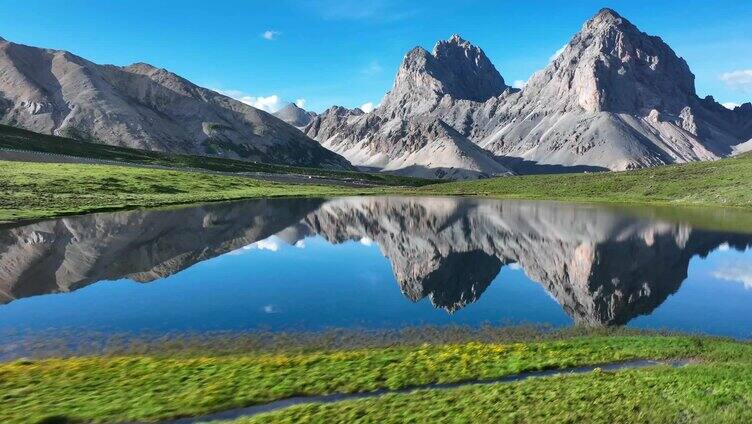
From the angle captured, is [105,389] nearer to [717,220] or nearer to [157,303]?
[157,303]

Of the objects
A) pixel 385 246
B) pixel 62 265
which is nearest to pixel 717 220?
pixel 385 246

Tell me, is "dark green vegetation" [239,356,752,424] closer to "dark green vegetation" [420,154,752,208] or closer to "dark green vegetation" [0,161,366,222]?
"dark green vegetation" [0,161,366,222]

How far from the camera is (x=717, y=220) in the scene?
350 feet

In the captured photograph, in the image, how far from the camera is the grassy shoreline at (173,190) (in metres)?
92.0

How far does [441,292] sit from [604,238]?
43.2 meters

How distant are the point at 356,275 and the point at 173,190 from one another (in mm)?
96762

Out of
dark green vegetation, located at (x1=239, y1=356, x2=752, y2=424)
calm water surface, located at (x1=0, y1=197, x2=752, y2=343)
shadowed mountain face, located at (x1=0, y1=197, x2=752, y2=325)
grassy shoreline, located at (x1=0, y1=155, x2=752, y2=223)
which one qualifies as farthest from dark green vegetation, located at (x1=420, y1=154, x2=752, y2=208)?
dark green vegetation, located at (x1=239, y1=356, x2=752, y2=424)

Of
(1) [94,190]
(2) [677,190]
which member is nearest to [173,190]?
(1) [94,190]

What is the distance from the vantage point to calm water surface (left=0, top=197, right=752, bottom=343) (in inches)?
1459

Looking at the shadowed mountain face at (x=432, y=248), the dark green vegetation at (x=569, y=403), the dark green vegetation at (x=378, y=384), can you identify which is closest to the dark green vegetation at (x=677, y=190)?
the shadowed mountain face at (x=432, y=248)

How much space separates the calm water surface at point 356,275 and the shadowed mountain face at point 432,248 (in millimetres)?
285

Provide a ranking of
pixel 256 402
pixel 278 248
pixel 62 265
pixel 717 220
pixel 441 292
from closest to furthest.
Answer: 1. pixel 256 402
2. pixel 441 292
3. pixel 62 265
4. pixel 278 248
5. pixel 717 220

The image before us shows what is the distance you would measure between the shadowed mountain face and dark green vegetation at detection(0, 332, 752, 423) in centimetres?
1407

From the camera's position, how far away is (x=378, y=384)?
72.1ft
